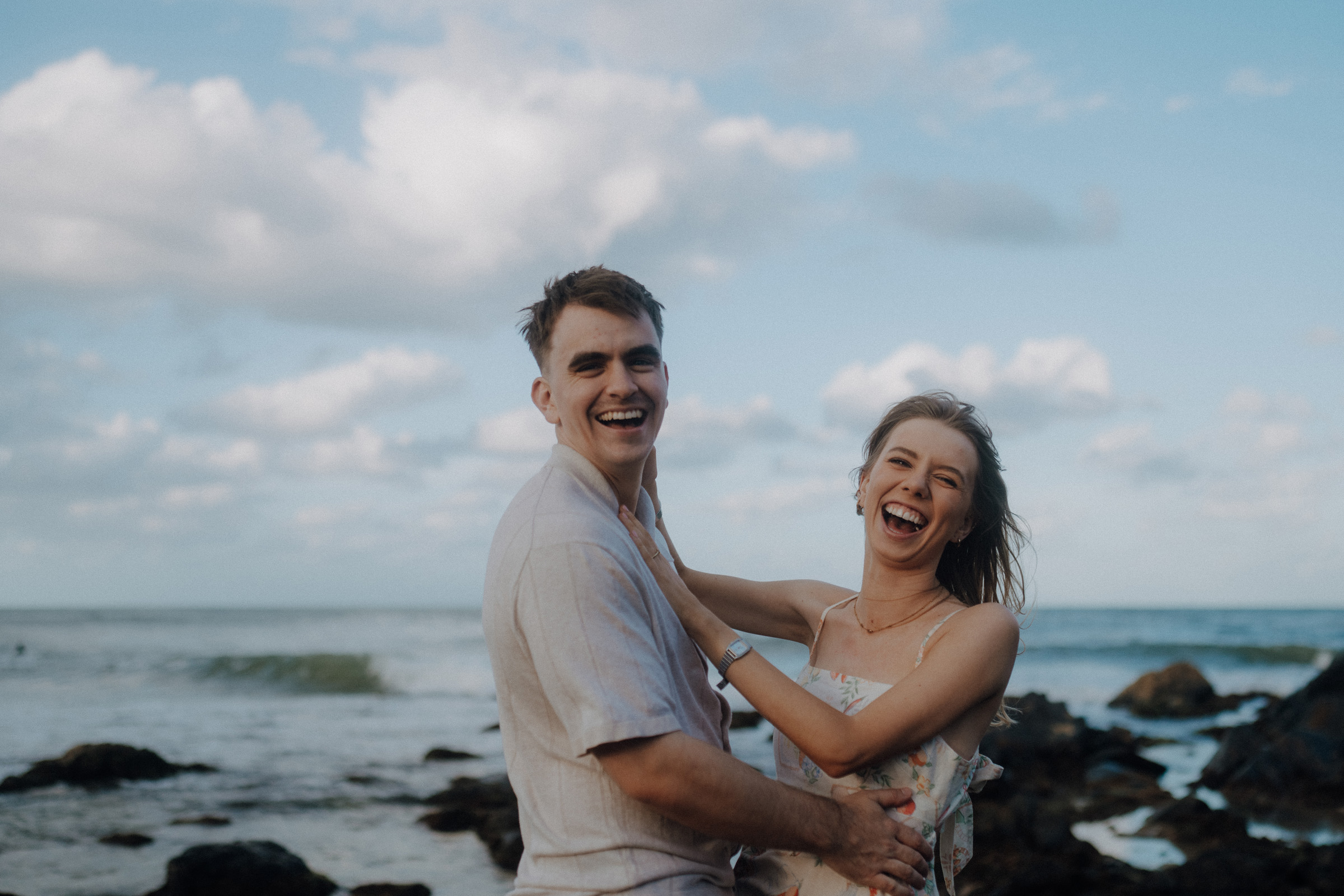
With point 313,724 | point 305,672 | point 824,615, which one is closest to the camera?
point 824,615

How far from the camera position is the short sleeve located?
255 cm

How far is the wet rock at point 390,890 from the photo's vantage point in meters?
8.37

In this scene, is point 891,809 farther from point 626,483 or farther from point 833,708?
point 626,483

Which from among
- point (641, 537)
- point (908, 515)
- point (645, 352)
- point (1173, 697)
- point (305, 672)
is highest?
point (645, 352)

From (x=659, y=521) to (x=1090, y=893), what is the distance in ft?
19.4

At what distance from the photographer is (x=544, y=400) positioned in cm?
332

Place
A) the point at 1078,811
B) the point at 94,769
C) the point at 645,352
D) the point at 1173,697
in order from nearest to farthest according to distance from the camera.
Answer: the point at 645,352 → the point at 1078,811 → the point at 94,769 → the point at 1173,697

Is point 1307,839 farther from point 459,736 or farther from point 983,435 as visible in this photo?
point 459,736

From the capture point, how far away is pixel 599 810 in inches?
107

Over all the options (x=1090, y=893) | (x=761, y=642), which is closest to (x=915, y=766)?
(x=1090, y=893)

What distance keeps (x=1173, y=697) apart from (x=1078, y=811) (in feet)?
31.7

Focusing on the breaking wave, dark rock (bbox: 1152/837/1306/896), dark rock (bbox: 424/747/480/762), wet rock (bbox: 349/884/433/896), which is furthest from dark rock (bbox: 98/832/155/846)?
the breaking wave

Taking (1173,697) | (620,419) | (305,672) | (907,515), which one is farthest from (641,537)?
(305,672)

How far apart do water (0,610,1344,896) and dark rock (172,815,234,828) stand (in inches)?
5.9
